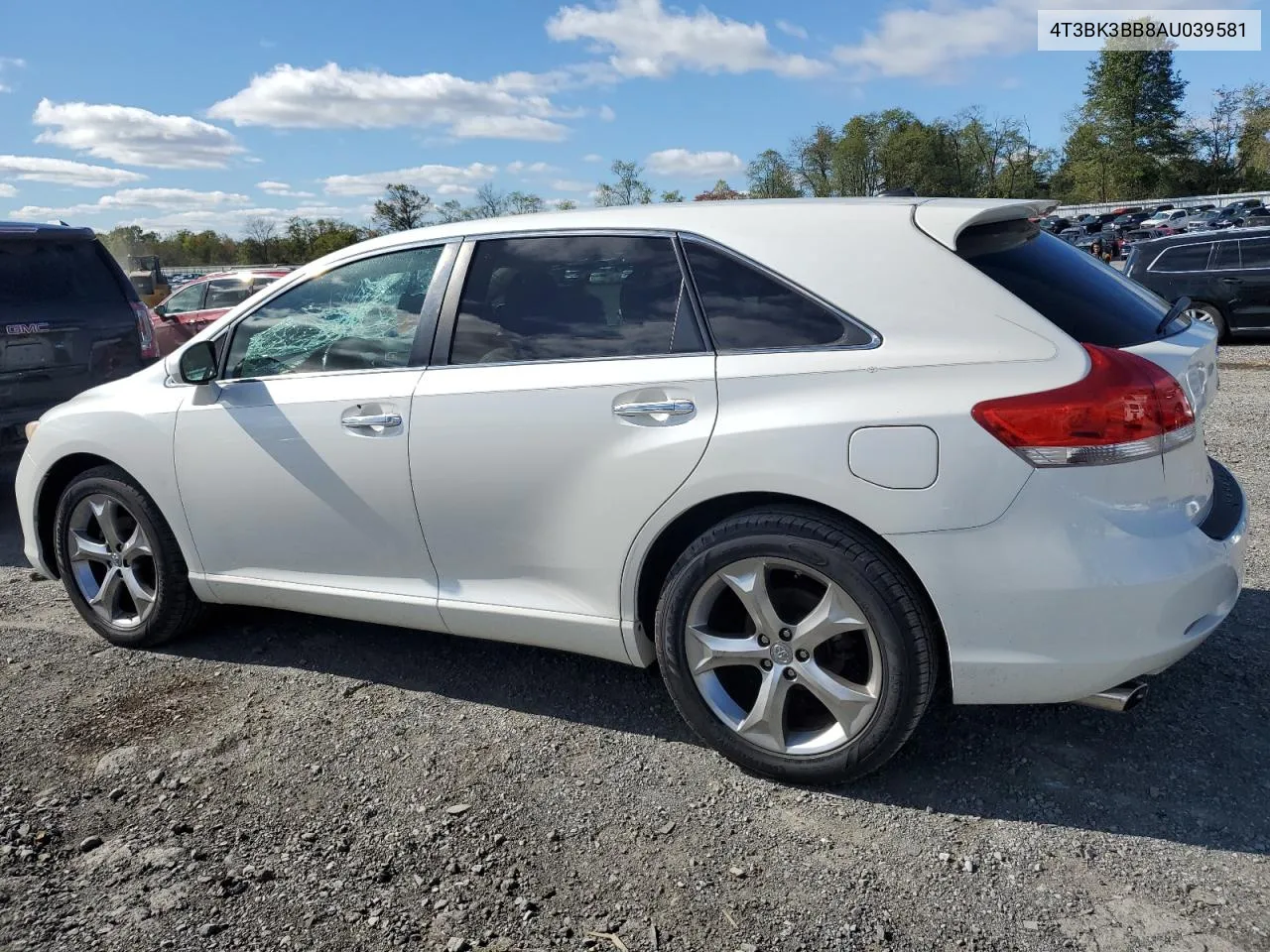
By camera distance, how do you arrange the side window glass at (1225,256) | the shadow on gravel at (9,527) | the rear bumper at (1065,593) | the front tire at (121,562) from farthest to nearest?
the side window glass at (1225,256) → the shadow on gravel at (9,527) → the front tire at (121,562) → the rear bumper at (1065,593)

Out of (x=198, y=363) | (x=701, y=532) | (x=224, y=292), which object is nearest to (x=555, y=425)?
(x=701, y=532)

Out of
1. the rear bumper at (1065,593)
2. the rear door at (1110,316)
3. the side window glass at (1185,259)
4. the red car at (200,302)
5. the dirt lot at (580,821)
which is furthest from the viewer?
the red car at (200,302)

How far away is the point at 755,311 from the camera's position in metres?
2.93

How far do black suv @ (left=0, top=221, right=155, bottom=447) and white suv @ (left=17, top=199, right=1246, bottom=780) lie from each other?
11.1 feet

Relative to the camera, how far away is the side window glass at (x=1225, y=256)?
1340cm

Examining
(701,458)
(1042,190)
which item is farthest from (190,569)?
(1042,190)

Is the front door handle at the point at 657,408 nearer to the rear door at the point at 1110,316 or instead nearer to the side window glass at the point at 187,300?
the rear door at the point at 1110,316

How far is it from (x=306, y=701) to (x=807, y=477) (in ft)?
6.84

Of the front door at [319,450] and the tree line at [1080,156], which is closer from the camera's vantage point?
the front door at [319,450]

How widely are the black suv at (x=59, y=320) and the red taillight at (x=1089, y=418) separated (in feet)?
20.5

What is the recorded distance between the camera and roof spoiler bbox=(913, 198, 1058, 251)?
281 cm

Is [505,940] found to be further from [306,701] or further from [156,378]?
[156,378]

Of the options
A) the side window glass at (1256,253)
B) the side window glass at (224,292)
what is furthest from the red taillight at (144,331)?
the side window glass at (1256,253)

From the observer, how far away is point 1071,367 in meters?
2.53
